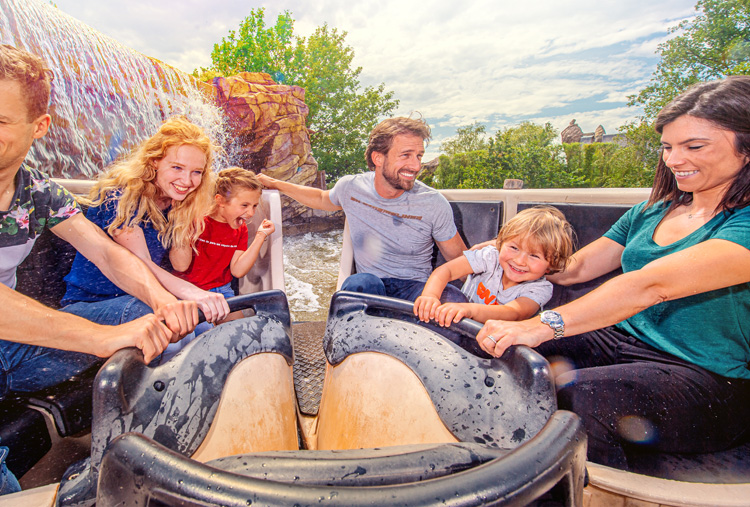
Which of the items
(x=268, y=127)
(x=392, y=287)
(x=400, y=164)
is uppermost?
(x=268, y=127)

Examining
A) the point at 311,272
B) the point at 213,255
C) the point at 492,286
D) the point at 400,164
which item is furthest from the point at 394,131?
the point at 311,272

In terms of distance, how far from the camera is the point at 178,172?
1.48 m

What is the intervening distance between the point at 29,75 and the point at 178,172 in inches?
21.0

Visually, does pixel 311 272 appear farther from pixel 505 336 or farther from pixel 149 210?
pixel 505 336

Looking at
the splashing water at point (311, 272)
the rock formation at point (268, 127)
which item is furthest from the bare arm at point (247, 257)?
the rock formation at point (268, 127)

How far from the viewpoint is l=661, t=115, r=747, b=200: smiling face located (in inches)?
42.0

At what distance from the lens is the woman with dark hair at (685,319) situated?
966mm

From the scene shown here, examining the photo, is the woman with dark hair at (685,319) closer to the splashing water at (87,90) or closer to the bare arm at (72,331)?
the bare arm at (72,331)

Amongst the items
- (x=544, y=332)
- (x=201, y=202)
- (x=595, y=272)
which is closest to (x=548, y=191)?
(x=595, y=272)

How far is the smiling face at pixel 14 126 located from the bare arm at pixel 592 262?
1814 millimetres

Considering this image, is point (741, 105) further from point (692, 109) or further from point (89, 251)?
point (89, 251)

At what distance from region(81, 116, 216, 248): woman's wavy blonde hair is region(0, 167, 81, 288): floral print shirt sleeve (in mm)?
165

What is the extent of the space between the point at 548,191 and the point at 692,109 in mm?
712

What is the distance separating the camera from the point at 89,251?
50.4 inches
